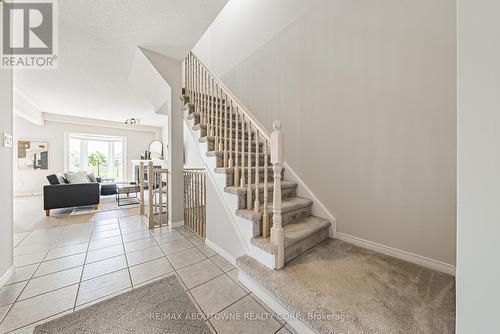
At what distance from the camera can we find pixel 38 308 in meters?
1.33

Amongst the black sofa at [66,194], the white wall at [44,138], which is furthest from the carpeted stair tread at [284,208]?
the white wall at [44,138]

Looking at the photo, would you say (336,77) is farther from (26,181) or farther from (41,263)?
(26,181)

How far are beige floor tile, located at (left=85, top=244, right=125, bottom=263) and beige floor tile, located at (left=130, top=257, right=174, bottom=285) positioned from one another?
488 mm

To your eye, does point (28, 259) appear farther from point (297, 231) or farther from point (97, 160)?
point (97, 160)

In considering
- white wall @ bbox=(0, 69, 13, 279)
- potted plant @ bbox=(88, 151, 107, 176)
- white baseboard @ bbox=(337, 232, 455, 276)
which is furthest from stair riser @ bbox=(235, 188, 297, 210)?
potted plant @ bbox=(88, 151, 107, 176)

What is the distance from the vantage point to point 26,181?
19.5 ft

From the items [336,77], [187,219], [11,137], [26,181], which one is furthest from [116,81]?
[26,181]

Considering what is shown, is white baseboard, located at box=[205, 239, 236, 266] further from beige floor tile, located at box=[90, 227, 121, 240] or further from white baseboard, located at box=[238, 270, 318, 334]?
beige floor tile, located at box=[90, 227, 121, 240]

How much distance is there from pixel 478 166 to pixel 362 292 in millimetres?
1026

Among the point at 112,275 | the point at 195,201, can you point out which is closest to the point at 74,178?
the point at 195,201

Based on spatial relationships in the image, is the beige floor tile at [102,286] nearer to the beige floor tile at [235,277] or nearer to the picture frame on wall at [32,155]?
the beige floor tile at [235,277]

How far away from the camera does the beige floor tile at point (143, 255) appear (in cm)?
199

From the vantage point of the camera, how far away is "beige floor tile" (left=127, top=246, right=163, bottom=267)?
1.99 m

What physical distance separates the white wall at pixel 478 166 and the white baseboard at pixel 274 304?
2.48 ft
